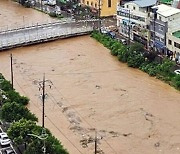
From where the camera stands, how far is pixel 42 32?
19.1 meters

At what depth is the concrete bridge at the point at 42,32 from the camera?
18328 mm

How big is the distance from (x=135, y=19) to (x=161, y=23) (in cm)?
169

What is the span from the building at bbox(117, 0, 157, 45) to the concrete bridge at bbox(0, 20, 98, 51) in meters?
1.31

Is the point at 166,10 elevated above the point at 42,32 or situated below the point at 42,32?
above

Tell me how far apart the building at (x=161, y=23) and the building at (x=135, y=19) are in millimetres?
338

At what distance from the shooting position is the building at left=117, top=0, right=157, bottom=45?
17344mm

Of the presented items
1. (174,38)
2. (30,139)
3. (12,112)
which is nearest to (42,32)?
(174,38)

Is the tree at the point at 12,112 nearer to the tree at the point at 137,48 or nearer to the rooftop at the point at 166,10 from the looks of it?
the tree at the point at 137,48

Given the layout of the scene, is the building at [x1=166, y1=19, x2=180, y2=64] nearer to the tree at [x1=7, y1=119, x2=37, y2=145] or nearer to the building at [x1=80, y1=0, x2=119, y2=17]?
the building at [x1=80, y1=0, x2=119, y2=17]

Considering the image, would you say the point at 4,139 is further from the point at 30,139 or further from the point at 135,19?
the point at 135,19

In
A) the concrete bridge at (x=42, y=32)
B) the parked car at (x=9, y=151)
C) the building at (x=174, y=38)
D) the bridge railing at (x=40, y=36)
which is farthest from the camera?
the concrete bridge at (x=42, y=32)

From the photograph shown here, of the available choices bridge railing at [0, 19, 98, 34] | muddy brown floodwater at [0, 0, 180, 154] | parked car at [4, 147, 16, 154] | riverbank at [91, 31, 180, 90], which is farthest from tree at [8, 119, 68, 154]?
bridge railing at [0, 19, 98, 34]

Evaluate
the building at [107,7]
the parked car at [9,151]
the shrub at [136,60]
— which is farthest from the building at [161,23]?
the parked car at [9,151]

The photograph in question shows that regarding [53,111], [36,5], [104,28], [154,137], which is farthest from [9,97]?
[36,5]
